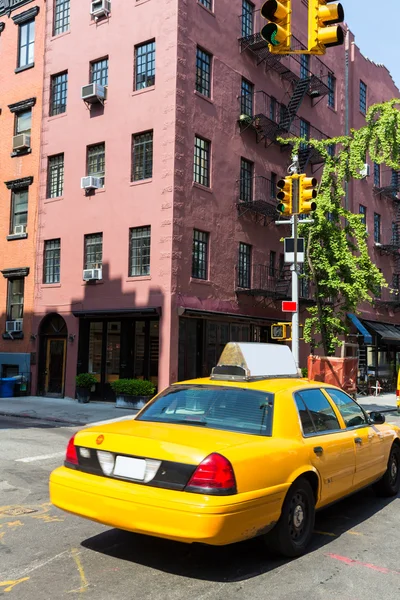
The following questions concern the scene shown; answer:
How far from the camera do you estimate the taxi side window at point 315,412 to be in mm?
5409

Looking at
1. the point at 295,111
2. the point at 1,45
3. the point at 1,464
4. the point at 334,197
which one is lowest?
the point at 1,464

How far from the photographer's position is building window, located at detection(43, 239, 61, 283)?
2222cm

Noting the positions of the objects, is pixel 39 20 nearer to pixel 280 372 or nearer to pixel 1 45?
pixel 1 45

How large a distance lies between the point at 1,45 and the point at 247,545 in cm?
2613

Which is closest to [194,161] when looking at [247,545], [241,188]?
[241,188]

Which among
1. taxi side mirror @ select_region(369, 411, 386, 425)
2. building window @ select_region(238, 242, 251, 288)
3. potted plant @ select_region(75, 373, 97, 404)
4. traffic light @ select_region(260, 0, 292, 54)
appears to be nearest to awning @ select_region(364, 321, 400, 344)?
building window @ select_region(238, 242, 251, 288)

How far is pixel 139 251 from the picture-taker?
1958 centimetres

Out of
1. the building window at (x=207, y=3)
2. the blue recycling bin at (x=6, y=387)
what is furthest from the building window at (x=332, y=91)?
the blue recycling bin at (x=6, y=387)

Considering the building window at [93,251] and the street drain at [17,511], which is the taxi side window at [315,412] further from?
the building window at [93,251]

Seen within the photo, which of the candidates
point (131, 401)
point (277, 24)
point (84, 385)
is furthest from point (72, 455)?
point (84, 385)

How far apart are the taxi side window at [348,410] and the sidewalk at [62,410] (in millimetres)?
9977

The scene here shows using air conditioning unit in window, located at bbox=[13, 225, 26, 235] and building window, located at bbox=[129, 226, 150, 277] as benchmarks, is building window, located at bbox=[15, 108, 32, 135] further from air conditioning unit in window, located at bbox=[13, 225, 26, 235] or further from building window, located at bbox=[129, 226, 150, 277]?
building window, located at bbox=[129, 226, 150, 277]

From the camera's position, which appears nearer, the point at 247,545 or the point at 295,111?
the point at 247,545

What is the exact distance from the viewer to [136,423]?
17.7 ft
